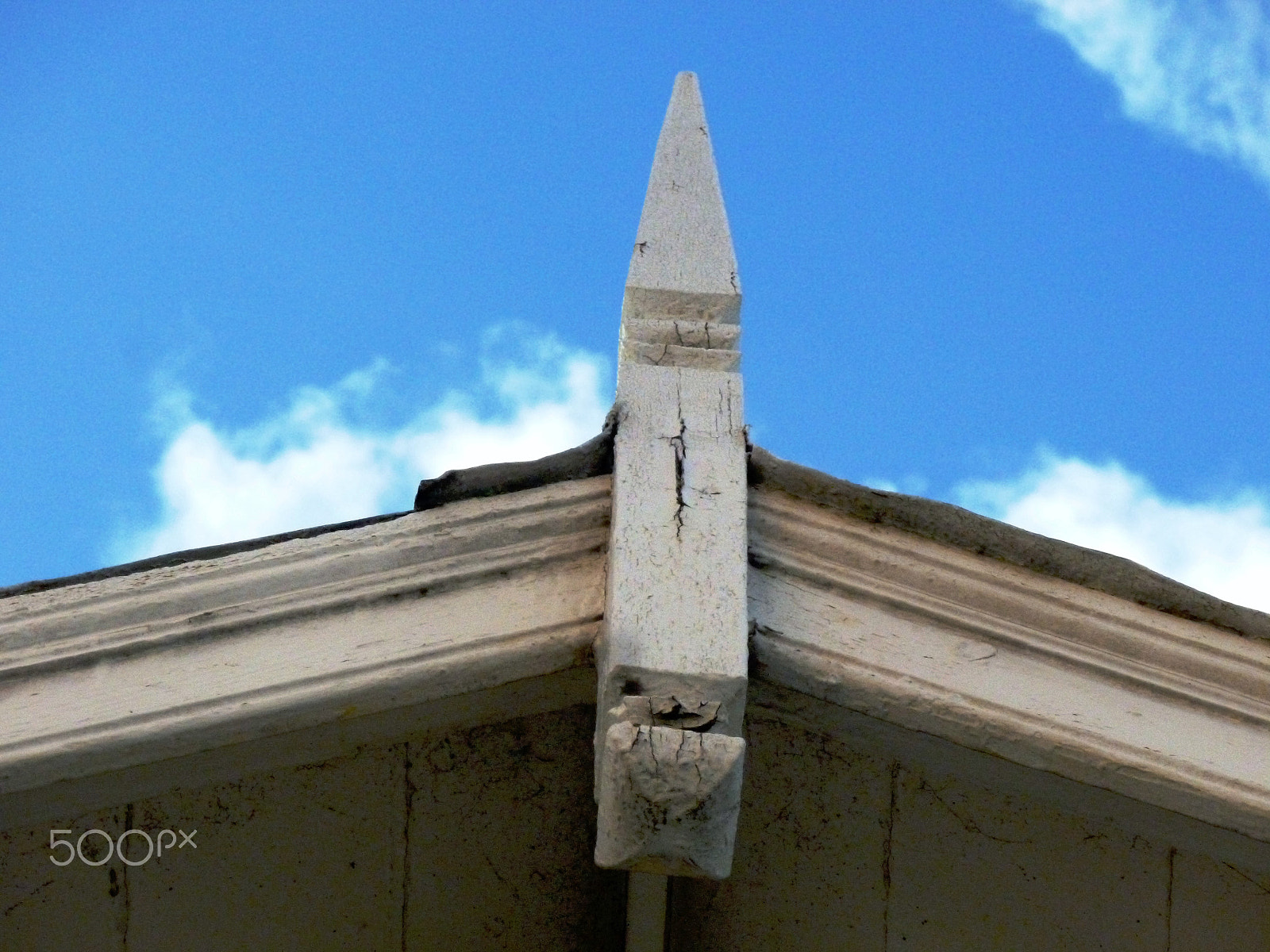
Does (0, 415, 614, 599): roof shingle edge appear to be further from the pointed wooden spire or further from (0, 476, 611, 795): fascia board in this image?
the pointed wooden spire

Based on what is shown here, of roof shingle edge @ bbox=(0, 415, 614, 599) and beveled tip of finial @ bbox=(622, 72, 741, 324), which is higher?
beveled tip of finial @ bbox=(622, 72, 741, 324)

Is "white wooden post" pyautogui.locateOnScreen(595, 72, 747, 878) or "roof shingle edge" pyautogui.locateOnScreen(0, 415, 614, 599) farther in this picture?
"roof shingle edge" pyautogui.locateOnScreen(0, 415, 614, 599)

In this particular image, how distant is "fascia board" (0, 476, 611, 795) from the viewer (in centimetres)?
160

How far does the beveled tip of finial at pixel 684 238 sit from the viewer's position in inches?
81.7

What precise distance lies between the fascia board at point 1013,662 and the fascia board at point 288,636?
0.24 m

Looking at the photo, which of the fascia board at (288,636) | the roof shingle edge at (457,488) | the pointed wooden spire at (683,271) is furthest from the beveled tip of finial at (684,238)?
the fascia board at (288,636)

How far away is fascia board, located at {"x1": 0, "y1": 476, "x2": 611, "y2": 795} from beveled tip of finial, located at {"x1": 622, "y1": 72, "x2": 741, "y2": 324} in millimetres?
447

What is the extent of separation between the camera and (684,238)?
88.3 inches

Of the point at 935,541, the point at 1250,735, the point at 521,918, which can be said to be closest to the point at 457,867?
the point at 521,918

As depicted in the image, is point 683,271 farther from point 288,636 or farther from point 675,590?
point 288,636

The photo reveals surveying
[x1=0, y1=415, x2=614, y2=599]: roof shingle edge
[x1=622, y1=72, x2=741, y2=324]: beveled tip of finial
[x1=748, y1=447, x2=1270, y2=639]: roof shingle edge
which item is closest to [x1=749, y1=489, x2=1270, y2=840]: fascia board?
[x1=748, y1=447, x2=1270, y2=639]: roof shingle edge

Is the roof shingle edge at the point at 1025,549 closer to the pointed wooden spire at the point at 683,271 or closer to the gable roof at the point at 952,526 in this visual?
the gable roof at the point at 952,526

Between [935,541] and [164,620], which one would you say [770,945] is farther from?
[164,620]

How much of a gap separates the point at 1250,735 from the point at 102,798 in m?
1.30
